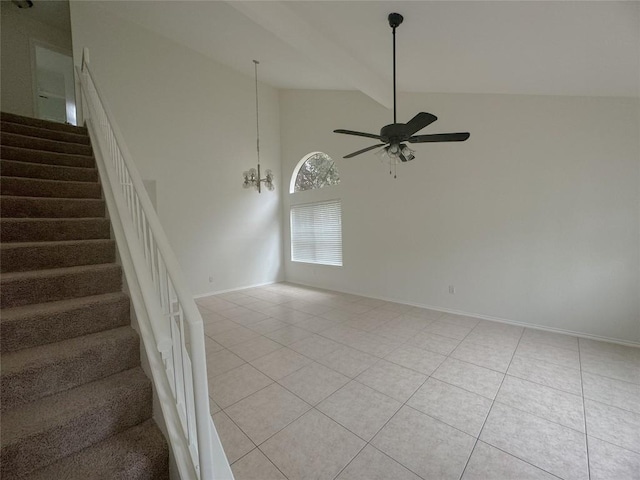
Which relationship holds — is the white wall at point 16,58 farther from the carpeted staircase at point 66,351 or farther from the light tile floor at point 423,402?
the light tile floor at point 423,402

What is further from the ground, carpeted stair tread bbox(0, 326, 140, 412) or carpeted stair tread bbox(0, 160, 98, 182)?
carpeted stair tread bbox(0, 160, 98, 182)

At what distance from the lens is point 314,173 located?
611cm

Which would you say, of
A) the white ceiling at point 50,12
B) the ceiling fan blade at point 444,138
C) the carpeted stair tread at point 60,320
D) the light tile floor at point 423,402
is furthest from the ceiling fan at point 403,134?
the white ceiling at point 50,12

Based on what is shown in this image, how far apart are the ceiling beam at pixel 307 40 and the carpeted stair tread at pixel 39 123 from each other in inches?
98.6

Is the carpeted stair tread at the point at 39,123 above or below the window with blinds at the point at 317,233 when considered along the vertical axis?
above

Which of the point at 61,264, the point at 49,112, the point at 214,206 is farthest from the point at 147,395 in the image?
the point at 49,112

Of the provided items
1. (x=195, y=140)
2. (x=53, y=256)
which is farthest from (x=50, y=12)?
(x=53, y=256)

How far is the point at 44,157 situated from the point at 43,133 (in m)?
0.64

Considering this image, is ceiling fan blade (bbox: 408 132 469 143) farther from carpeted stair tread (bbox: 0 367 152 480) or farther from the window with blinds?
the window with blinds

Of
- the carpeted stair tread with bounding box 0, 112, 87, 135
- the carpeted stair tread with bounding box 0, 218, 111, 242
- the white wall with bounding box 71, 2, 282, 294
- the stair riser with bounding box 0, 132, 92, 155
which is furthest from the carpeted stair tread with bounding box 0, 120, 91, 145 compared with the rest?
the carpeted stair tread with bounding box 0, 218, 111, 242

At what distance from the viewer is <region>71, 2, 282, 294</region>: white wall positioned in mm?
4309

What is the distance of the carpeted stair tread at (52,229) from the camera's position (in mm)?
1849

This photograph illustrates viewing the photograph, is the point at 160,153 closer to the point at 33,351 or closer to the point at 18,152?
the point at 18,152

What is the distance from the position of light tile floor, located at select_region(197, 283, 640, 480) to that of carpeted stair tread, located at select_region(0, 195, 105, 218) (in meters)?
1.80
